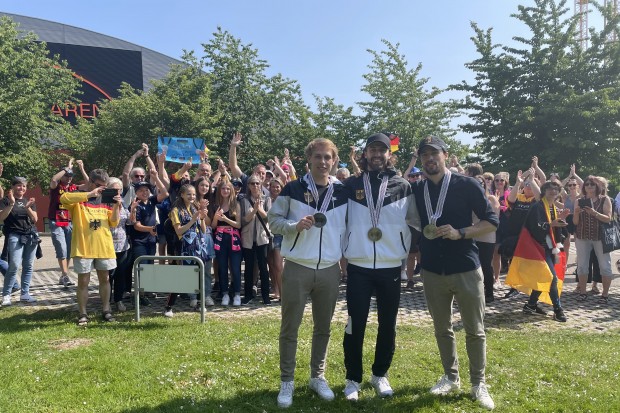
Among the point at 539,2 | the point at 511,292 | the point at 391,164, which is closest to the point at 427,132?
the point at 539,2

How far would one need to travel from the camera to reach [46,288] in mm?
9555

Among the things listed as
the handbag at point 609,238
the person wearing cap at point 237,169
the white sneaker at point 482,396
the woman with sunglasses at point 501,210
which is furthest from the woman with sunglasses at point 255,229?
the handbag at point 609,238

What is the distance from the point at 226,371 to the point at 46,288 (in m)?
→ 6.25

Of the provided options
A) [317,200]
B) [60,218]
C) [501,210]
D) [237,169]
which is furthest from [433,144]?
[60,218]

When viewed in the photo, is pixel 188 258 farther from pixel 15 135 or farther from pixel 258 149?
pixel 258 149

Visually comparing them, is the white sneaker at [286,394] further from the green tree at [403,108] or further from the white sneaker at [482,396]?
the green tree at [403,108]

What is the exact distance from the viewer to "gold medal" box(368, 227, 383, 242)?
4.07m

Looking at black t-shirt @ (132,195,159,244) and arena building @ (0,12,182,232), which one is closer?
black t-shirt @ (132,195,159,244)

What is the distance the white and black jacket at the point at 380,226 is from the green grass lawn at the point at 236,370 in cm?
127

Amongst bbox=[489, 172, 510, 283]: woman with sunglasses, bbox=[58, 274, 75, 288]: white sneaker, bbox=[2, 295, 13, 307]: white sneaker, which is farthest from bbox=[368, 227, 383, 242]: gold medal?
bbox=[58, 274, 75, 288]: white sneaker

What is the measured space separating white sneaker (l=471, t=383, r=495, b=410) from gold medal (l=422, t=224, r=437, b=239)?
4.58 feet

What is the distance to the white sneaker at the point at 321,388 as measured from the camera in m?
4.31

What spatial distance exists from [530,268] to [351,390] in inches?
175

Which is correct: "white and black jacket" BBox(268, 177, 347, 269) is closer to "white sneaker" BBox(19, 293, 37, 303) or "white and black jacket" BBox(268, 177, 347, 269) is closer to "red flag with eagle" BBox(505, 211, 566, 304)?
"red flag with eagle" BBox(505, 211, 566, 304)
